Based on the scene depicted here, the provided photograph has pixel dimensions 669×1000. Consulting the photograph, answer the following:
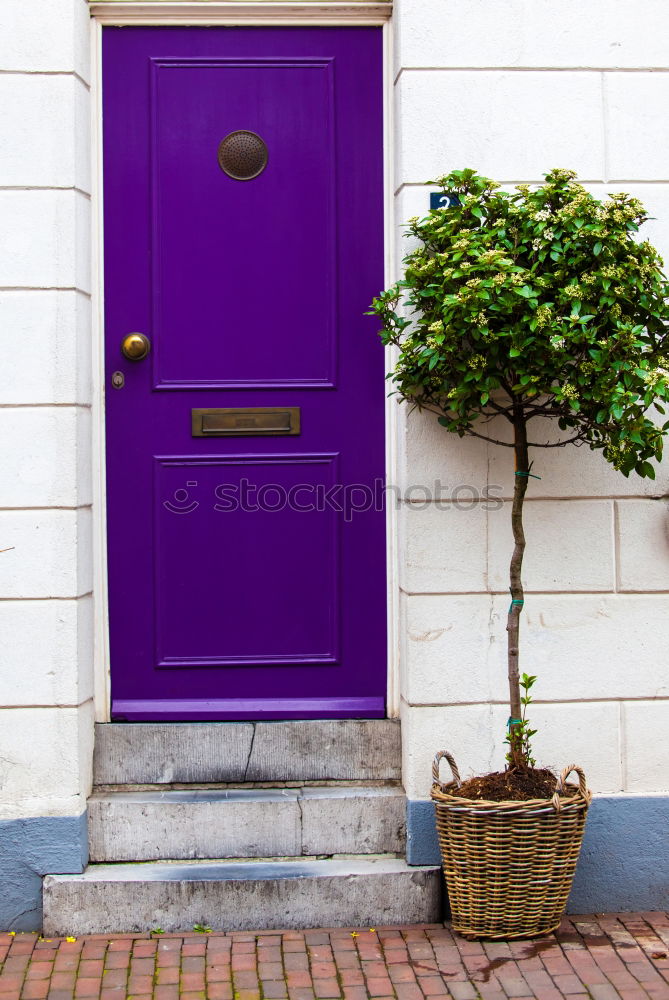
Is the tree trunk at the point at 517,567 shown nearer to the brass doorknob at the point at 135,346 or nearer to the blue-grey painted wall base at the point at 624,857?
the blue-grey painted wall base at the point at 624,857

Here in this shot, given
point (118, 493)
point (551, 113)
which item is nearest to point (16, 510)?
point (118, 493)

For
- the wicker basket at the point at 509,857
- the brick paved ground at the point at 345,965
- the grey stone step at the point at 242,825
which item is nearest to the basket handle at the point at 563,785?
the wicker basket at the point at 509,857

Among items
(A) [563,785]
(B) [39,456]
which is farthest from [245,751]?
(B) [39,456]

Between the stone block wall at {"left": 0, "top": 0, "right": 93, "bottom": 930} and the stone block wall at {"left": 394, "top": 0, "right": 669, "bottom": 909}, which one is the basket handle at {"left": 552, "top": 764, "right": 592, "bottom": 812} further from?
the stone block wall at {"left": 0, "top": 0, "right": 93, "bottom": 930}

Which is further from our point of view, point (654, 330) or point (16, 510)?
point (16, 510)

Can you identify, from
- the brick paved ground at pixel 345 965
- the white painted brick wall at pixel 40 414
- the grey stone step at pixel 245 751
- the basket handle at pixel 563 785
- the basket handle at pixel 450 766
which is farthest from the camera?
the grey stone step at pixel 245 751

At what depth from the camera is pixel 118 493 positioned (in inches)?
148

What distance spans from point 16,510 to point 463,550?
154 centimetres

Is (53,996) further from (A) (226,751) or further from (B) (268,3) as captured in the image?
(B) (268,3)

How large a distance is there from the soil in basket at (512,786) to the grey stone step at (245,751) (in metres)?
0.49

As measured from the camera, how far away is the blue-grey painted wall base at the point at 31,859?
137 inches

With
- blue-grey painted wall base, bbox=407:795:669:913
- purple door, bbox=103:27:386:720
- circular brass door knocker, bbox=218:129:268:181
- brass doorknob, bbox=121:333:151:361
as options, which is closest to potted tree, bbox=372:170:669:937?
blue-grey painted wall base, bbox=407:795:669:913

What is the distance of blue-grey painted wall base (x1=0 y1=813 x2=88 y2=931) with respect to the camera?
349cm

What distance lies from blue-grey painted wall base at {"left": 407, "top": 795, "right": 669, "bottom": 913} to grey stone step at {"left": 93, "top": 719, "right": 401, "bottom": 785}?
72 centimetres
